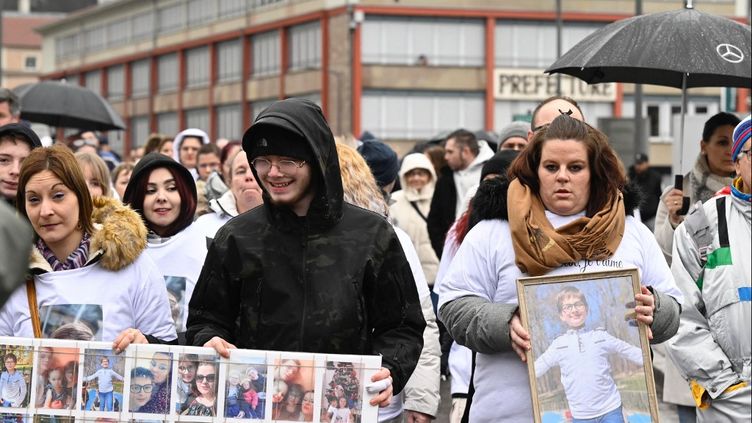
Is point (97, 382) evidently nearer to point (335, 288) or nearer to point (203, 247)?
point (335, 288)

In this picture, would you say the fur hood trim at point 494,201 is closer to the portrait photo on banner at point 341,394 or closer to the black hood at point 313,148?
the black hood at point 313,148

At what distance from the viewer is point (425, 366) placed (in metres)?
6.70

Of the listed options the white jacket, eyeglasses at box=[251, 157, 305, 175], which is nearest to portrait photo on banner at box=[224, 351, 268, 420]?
eyeglasses at box=[251, 157, 305, 175]

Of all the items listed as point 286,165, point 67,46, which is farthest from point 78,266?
point 67,46

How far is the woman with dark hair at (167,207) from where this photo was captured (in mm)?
7875

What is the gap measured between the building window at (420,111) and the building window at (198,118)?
51.5ft

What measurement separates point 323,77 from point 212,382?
2657 inches

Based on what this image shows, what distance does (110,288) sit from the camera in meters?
5.96

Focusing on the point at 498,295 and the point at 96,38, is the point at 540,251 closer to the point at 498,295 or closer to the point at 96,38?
the point at 498,295

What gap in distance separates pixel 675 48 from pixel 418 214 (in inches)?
239

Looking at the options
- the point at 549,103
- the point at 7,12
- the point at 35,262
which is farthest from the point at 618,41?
the point at 7,12

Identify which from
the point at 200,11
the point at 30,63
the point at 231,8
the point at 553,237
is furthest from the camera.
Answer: the point at 30,63

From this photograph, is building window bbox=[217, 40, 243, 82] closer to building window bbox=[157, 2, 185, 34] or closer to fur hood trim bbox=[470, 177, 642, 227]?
building window bbox=[157, 2, 185, 34]

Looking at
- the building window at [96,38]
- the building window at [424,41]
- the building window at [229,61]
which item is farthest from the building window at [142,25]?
the building window at [424,41]
